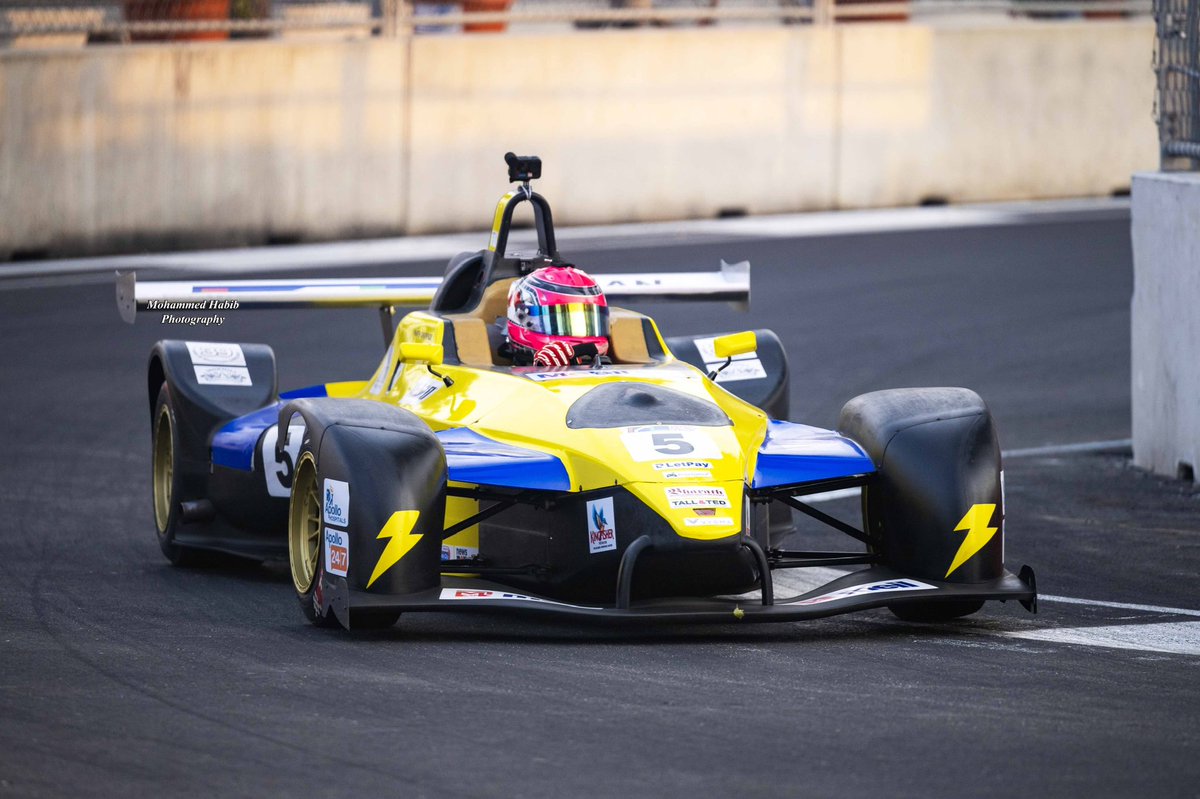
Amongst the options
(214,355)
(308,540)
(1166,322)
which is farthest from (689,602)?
(1166,322)

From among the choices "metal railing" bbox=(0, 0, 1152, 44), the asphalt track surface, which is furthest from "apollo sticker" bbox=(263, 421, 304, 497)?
"metal railing" bbox=(0, 0, 1152, 44)

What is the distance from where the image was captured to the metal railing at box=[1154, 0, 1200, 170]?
12.2 metres

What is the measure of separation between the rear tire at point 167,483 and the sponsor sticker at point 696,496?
2989mm

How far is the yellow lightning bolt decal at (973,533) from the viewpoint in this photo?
26.3 feet

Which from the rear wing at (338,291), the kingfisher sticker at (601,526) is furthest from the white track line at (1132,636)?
the rear wing at (338,291)

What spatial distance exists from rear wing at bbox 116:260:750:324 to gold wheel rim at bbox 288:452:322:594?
217 centimetres

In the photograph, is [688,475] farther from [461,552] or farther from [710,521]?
[461,552]

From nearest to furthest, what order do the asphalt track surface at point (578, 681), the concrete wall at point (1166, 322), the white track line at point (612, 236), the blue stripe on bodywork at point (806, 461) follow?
the asphalt track surface at point (578, 681) < the blue stripe on bodywork at point (806, 461) < the concrete wall at point (1166, 322) < the white track line at point (612, 236)

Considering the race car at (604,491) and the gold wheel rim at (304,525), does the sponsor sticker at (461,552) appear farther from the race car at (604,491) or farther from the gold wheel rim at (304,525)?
the gold wheel rim at (304,525)

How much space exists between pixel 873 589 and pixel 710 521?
70 cm

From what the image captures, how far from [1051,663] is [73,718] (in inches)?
129

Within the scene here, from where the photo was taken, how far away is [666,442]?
7.91 metres

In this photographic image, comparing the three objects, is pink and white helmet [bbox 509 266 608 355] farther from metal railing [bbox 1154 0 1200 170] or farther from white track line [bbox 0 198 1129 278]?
white track line [bbox 0 198 1129 278]

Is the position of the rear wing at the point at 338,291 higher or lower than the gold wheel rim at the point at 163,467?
higher
